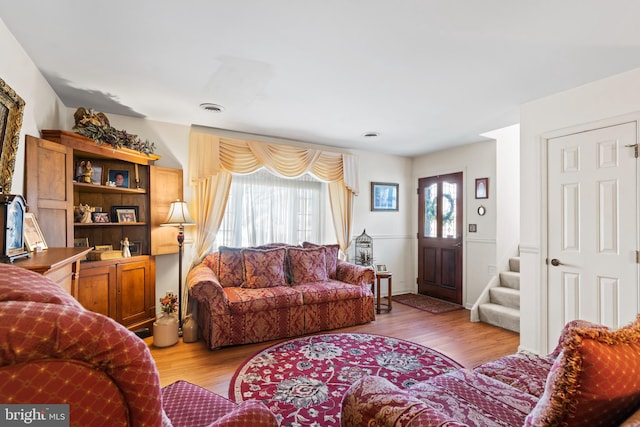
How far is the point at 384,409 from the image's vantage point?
1.11m

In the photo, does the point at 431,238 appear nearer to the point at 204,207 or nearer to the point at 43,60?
the point at 204,207

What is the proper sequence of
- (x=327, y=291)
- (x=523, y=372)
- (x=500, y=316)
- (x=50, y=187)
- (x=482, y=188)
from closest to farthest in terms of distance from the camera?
(x=523, y=372)
(x=50, y=187)
(x=327, y=291)
(x=500, y=316)
(x=482, y=188)

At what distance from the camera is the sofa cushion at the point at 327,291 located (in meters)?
3.61

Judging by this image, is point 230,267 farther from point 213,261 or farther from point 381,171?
point 381,171

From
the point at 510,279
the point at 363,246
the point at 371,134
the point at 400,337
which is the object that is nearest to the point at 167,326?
the point at 400,337

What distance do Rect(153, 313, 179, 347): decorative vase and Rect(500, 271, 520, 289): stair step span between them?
4168 mm

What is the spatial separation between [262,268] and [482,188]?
331 centimetres

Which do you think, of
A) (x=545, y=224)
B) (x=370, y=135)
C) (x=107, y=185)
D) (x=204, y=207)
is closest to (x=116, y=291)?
(x=107, y=185)

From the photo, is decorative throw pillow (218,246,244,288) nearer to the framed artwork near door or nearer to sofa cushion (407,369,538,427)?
sofa cushion (407,369,538,427)

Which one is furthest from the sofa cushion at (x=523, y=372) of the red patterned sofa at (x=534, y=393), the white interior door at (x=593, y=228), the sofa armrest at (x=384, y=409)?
the white interior door at (x=593, y=228)

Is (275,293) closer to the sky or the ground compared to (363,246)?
closer to the ground

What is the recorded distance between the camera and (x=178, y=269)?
3793 millimetres

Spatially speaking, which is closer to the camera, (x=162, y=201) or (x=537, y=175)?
(x=537, y=175)

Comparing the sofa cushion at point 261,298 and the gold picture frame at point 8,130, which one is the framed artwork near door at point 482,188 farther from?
the gold picture frame at point 8,130
